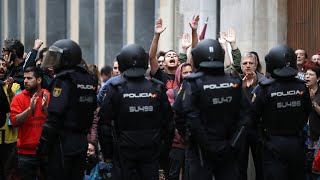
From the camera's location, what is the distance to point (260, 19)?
595 inches

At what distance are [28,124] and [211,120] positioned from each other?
2916 mm

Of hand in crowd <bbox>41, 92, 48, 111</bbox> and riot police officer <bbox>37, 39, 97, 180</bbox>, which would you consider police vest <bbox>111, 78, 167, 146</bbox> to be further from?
hand in crowd <bbox>41, 92, 48, 111</bbox>

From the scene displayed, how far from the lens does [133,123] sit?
8945mm

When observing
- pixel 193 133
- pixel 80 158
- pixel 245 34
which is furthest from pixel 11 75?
pixel 245 34

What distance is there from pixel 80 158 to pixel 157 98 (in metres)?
1.16

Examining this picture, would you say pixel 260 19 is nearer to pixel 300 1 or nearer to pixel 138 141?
pixel 300 1

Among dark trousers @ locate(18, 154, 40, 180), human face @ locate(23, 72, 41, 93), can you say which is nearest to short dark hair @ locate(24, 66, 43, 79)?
human face @ locate(23, 72, 41, 93)

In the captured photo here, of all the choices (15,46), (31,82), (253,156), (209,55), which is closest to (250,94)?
(253,156)

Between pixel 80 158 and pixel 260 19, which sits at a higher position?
pixel 260 19

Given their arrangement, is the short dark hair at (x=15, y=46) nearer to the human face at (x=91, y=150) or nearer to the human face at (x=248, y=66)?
the human face at (x=91, y=150)

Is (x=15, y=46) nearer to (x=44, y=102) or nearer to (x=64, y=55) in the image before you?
(x=44, y=102)

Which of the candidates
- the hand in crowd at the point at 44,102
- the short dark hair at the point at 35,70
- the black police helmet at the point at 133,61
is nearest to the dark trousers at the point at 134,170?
the black police helmet at the point at 133,61

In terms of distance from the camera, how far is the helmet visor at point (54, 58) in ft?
30.8

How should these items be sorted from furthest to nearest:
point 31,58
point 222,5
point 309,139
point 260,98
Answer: point 222,5 → point 31,58 → point 309,139 → point 260,98
